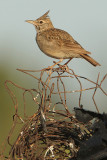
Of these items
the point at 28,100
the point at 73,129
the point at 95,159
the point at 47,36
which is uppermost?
the point at 47,36

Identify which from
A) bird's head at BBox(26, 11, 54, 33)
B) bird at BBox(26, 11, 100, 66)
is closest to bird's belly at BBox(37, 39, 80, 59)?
bird at BBox(26, 11, 100, 66)

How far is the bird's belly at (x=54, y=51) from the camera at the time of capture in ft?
25.3

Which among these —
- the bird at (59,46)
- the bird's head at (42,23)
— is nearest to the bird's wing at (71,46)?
the bird at (59,46)

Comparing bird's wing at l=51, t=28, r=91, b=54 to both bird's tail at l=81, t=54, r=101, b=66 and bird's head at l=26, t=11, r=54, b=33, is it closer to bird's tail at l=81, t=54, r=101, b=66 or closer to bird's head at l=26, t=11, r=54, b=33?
Answer: bird's tail at l=81, t=54, r=101, b=66

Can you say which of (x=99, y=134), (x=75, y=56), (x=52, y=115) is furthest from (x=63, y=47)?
(x=99, y=134)

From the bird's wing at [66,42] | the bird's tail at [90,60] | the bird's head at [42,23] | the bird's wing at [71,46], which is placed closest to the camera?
the bird's tail at [90,60]

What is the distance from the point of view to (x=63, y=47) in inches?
310

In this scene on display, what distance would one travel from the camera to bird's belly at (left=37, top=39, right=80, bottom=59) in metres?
7.70

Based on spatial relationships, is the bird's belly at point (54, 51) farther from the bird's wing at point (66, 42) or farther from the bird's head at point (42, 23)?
the bird's head at point (42, 23)

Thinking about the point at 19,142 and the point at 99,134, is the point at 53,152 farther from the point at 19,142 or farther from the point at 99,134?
the point at 99,134

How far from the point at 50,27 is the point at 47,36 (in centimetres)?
93

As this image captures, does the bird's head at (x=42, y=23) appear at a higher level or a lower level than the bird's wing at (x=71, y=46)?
higher

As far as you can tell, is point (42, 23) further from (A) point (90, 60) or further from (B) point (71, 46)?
(A) point (90, 60)

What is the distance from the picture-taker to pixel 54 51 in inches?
306
